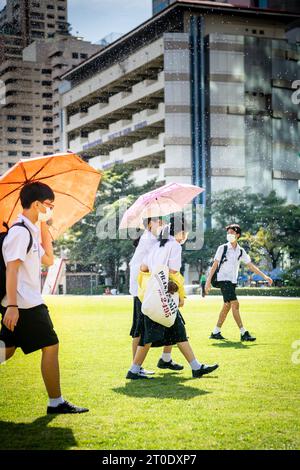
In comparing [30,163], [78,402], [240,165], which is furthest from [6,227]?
[240,165]

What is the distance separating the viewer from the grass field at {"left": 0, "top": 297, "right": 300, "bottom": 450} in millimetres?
5270

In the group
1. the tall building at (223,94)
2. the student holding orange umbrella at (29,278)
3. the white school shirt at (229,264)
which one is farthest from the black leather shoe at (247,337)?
the tall building at (223,94)

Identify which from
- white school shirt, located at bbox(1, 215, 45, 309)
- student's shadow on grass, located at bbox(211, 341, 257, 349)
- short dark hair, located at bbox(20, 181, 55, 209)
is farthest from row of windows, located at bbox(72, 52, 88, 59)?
white school shirt, located at bbox(1, 215, 45, 309)

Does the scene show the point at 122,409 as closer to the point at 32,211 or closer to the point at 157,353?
the point at 32,211

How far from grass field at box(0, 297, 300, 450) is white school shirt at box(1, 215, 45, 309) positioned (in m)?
0.93

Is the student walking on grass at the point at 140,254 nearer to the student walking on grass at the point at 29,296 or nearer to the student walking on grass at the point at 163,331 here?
the student walking on grass at the point at 163,331

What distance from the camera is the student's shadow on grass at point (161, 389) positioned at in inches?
280

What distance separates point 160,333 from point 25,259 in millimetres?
2210

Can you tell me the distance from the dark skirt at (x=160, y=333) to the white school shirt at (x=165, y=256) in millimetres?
534

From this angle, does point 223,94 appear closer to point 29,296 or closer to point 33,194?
point 33,194

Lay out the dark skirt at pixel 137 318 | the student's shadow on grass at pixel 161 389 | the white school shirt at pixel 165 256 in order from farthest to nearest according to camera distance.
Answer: the dark skirt at pixel 137 318, the white school shirt at pixel 165 256, the student's shadow on grass at pixel 161 389

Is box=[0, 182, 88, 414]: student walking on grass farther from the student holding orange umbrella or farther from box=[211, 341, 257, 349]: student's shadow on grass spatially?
box=[211, 341, 257, 349]: student's shadow on grass

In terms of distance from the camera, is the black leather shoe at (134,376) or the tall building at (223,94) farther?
the tall building at (223,94)

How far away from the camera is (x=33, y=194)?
6.32m
